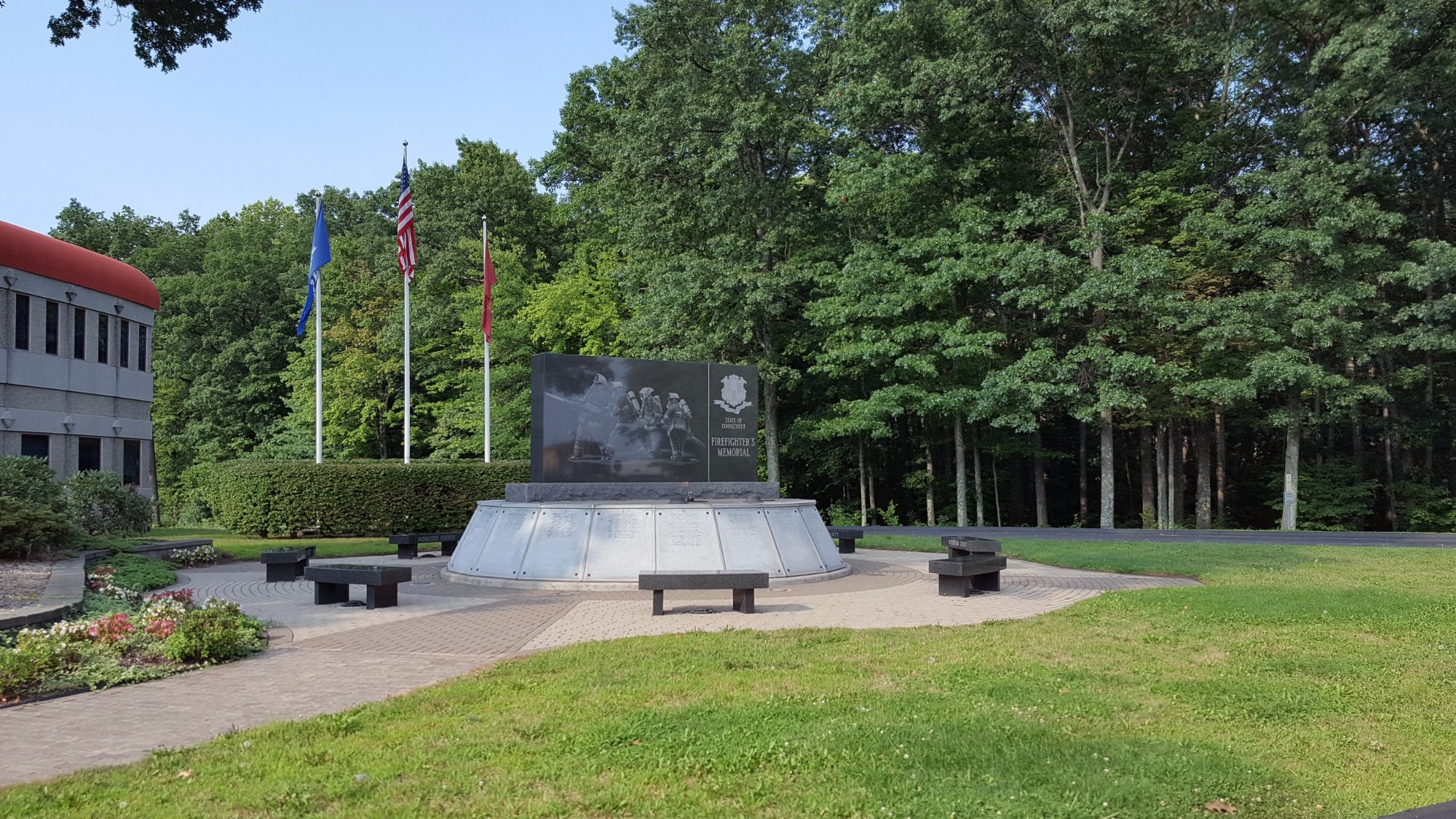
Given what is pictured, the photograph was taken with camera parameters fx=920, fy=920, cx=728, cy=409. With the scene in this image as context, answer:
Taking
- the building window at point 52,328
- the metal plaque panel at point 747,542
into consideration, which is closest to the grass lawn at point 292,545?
the building window at point 52,328

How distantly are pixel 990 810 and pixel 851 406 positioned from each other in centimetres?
2550

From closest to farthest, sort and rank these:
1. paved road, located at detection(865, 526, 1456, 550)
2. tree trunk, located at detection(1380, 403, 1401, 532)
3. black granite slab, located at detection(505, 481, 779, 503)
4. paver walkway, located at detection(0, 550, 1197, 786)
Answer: paver walkway, located at detection(0, 550, 1197, 786) → black granite slab, located at detection(505, 481, 779, 503) → paved road, located at detection(865, 526, 1456, 550) → tree trunk, located at detection(1380, 403, 1401, 532)

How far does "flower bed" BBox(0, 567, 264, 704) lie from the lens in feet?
23.5

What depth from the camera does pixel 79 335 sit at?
26.4m

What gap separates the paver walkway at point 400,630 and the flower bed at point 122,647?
0.25m

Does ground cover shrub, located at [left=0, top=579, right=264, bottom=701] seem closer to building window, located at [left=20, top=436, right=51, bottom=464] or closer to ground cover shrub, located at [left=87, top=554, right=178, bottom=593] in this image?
ground cover shrub, located at [left=87, top=554, right=178, bottom=593]

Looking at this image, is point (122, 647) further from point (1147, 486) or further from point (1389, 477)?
point (1389, 477)

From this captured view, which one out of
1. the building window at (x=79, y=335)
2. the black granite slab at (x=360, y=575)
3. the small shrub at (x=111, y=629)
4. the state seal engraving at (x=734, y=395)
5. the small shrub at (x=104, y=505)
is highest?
the building window at (x=79, y=335)

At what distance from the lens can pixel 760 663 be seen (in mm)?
7824

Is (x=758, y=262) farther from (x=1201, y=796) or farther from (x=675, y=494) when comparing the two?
(x=1201, y=796)

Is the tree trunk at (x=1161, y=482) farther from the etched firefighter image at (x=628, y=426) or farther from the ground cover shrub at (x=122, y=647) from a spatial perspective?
the ground cover shrub at (x=122, y=647)

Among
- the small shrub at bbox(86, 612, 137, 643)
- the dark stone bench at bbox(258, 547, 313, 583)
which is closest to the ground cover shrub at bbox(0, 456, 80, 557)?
the dark stone bench at bbox(258, 547, 313, 583)

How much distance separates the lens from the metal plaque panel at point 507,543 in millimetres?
13805

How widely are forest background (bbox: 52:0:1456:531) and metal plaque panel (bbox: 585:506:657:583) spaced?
1577 centimetres
